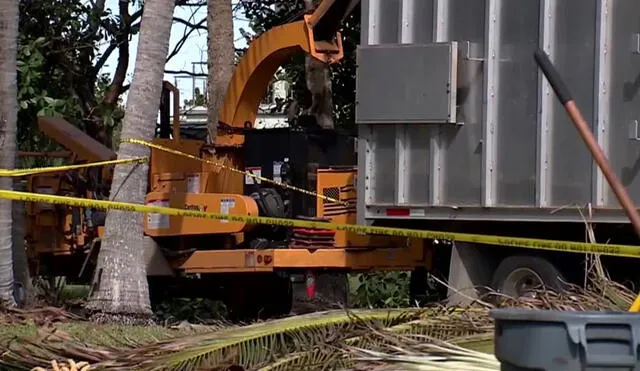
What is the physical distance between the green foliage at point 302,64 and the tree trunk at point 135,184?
5527mm

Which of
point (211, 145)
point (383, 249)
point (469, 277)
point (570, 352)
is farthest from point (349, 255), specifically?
point (570, 352)

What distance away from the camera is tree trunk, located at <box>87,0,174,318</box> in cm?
1127

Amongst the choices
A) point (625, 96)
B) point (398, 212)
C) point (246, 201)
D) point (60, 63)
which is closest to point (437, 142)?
point (398, 212)

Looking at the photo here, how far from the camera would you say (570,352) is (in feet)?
11.7

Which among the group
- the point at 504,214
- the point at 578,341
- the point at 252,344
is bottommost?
the point at 252,344

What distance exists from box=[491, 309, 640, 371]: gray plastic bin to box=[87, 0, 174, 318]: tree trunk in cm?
788

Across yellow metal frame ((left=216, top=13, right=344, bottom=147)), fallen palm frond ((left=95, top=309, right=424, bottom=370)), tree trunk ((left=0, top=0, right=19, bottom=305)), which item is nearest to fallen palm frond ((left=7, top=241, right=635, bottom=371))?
fallen palm frond ((left=95, top=309, right=424, bottom=370))

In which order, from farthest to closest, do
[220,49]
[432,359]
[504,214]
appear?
1. [220,49]
2. [504,214]
3. [432,359]

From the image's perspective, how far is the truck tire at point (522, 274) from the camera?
10.3 metres

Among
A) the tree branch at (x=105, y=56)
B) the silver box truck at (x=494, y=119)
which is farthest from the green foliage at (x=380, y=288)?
the tree branch at (x=105, y=56)

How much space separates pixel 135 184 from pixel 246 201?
126 cm

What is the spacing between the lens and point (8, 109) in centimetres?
→ 1120

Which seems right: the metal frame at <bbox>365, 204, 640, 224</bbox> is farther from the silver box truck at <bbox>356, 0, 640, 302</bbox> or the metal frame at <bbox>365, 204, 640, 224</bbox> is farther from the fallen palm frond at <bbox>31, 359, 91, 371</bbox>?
the fallen palm frond at <bbox>31, 359, 91, 371</bbox>

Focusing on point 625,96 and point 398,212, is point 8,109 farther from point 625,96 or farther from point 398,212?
point 625,96
